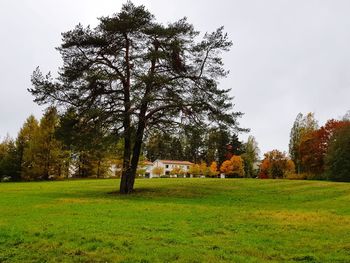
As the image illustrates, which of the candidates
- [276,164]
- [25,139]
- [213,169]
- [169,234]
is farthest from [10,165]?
[169,234]

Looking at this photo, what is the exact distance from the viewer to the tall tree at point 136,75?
101 ft

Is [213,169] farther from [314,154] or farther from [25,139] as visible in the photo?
[25,139]

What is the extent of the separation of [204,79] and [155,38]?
5.02 meters

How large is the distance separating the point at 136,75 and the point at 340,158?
41.3 metres

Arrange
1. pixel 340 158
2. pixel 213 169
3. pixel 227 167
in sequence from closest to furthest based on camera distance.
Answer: pixel 340 158
pixel 227 167
pixel 213 169

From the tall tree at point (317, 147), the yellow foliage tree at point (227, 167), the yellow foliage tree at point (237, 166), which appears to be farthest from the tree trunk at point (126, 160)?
the yellow foliage tree at point (237, 166)

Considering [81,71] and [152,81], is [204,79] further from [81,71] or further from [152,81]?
[81,71]

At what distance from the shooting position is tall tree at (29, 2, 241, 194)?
3092cm

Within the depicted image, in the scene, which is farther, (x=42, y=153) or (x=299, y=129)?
(x=299, y=129)

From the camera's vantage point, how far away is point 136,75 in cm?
3091

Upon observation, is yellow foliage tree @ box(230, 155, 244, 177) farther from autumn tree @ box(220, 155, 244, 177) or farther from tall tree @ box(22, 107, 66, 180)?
tall tree @ box(22, 107, 66, 180)

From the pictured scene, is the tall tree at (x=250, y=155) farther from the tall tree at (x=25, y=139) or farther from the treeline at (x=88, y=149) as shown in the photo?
the tall tree at (x=25, y=139)

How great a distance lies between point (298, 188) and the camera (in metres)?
35.3

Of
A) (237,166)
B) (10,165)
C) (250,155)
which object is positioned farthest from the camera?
(250,155)
